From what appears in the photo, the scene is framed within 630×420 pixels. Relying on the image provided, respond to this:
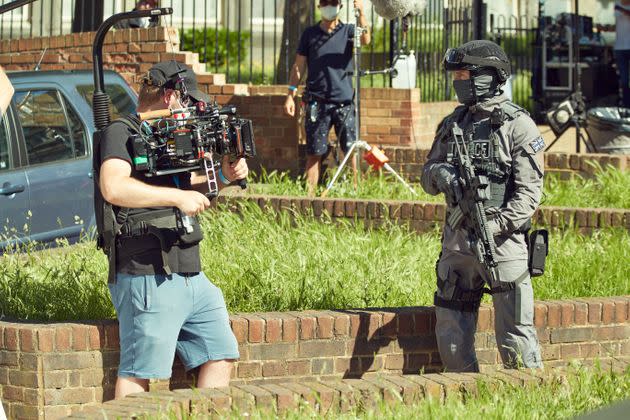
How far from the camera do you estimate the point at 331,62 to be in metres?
11.8

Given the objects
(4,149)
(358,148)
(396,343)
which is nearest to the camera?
(396,343)

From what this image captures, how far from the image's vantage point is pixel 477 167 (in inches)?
249

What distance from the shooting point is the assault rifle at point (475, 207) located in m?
6.23

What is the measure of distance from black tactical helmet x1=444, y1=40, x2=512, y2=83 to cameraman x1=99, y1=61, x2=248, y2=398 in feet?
3.80

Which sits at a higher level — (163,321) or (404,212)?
(404,212)

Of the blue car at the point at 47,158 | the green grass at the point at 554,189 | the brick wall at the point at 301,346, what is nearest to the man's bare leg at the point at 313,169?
the green grass at the point at 554,189

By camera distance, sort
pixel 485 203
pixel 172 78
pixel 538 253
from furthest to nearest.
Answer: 1. pixel 538 253
2. pixel 485 203
3. pixel 172 78

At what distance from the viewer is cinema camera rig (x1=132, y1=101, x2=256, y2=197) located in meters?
5.75

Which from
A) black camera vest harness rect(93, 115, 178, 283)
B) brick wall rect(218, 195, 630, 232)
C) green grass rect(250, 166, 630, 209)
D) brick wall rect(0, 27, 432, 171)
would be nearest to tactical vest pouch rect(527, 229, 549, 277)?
black camera vest harness rect(93, 115, 178, 283)

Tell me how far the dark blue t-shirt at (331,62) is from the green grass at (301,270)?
2677 millimetres

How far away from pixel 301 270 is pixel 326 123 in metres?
4.38

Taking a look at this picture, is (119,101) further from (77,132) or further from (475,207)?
(475,207)

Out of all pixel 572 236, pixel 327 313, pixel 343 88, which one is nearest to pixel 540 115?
pixel 343 88

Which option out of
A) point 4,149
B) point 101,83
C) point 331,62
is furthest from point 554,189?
point 101,83
